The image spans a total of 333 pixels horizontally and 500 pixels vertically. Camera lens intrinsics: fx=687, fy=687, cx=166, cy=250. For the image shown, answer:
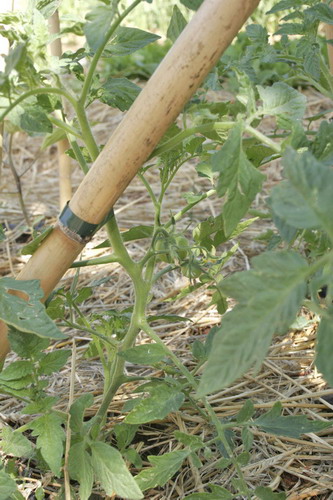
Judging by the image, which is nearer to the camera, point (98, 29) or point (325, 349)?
point (325, 349)

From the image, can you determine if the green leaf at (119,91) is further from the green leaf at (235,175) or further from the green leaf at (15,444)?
the green leaf at (15,444)

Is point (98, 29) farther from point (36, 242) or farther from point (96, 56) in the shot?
point (36, 242)

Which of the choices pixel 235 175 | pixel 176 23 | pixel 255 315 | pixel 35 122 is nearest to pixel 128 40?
pixel 176 23

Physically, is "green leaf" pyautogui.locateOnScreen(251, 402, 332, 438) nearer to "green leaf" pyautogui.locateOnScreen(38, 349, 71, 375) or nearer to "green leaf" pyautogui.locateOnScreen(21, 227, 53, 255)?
"green leaf" pyautogui.locateOnScreen(38, 349, 71, 375)

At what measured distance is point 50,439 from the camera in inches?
36.4

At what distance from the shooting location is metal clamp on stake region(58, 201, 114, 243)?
0.94 meters

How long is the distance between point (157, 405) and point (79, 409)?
0.44 feet

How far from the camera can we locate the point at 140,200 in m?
2.26

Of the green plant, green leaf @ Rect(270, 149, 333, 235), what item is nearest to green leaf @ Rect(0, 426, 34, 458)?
the green plant

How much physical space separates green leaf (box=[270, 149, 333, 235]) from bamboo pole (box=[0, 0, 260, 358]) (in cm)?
23

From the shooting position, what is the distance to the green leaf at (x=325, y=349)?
25.6 inches

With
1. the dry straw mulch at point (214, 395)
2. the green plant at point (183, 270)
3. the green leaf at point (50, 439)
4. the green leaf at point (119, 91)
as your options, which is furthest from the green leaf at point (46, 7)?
the green leaf at point (50, 439)

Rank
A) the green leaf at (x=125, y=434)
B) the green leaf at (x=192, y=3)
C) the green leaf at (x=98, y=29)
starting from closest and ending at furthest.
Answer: the green leaf at (x=98, y=29) < the green leaf at (x=192, y=3) < the green leaf at (x=125, y=434)

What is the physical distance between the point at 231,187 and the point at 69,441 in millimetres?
480
